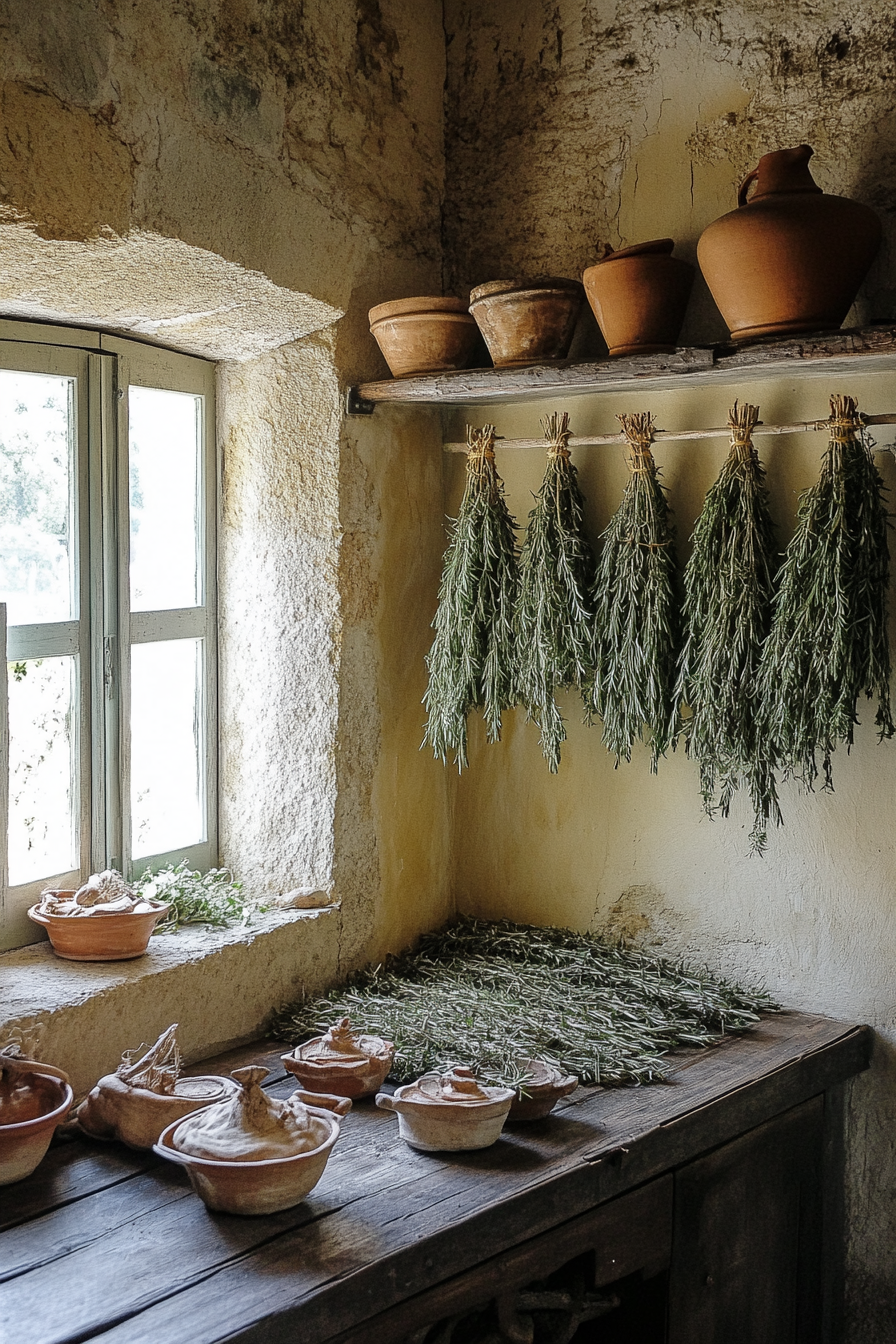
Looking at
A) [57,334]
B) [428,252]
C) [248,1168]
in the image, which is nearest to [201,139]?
[57,334]

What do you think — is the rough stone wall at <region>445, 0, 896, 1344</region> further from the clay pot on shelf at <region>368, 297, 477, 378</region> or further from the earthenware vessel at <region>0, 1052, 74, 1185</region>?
the earthenware vessel at <region>0, 1052, 74, 1185</region>

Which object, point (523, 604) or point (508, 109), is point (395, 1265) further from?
point (508, 109)

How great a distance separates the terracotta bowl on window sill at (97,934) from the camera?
89.1 inches

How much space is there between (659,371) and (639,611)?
472mm

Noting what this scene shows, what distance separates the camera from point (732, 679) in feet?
7.43

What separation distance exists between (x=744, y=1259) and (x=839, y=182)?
202 cm

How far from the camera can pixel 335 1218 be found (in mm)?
1737

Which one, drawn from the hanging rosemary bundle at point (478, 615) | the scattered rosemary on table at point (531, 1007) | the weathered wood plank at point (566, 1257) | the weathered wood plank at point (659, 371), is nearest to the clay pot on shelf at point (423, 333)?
the weathered wood plank at point (659, 371)

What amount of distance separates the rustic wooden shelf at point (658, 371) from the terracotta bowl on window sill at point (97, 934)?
1.15 metres

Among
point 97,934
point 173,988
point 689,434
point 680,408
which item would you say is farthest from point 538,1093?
point 680,408

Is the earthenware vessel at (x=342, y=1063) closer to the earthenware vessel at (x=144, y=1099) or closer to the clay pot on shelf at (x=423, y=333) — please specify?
the earthenware vessel at (x=144, y=1099)

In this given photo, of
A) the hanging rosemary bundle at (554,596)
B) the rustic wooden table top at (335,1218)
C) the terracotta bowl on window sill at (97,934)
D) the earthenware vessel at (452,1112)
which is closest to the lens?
the rustic wooden table top at (335,1218)

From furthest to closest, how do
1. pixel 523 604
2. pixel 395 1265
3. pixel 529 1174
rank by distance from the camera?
pixel 523 604 < pixel 529 1174 < pixel 395 1265

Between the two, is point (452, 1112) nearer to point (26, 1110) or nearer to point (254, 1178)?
point (254, 1178)
